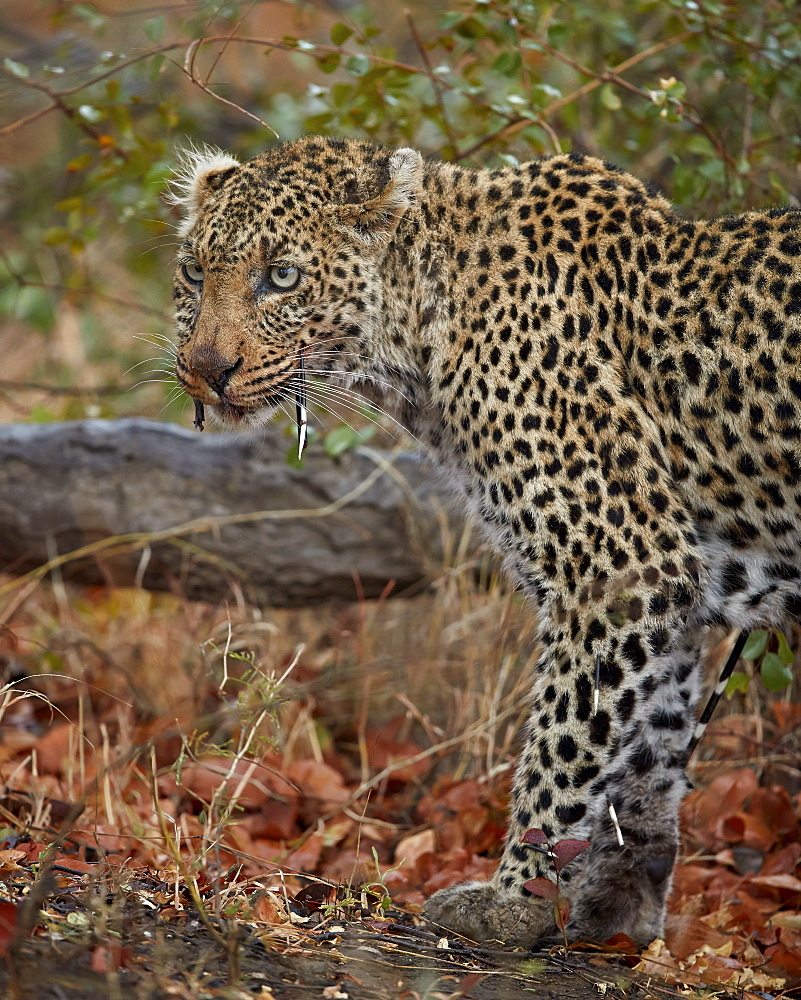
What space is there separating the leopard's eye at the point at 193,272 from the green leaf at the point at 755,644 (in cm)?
278

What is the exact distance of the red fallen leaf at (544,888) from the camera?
13.5 feet

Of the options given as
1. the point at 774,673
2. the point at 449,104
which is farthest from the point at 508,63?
the point at 774,673

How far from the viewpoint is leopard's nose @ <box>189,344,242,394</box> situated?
467 cm

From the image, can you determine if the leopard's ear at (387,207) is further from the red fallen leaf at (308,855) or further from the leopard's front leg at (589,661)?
the red fallen leaf at (308,855)

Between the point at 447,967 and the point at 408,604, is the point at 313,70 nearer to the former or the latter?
the point at 408,604

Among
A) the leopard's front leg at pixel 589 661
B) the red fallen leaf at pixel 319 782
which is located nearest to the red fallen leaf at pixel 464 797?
the red fallen leaf at pixel 319 782

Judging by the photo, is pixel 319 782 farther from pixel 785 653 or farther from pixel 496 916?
pixel 785 653

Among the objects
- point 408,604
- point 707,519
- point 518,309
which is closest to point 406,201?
point 518,309

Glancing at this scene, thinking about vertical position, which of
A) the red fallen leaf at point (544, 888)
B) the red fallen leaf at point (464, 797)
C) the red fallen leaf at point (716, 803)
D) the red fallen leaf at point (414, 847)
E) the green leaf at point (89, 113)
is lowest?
the red fallen leaf at point (414, 847)

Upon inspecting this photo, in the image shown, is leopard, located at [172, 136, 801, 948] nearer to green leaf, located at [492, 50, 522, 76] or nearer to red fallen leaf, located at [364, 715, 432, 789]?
green leaf, located at [492, 50, 522, 76]

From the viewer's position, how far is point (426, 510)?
677 centimetres

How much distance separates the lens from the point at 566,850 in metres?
4.15

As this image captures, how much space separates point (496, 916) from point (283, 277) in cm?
262

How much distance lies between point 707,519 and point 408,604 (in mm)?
2813
